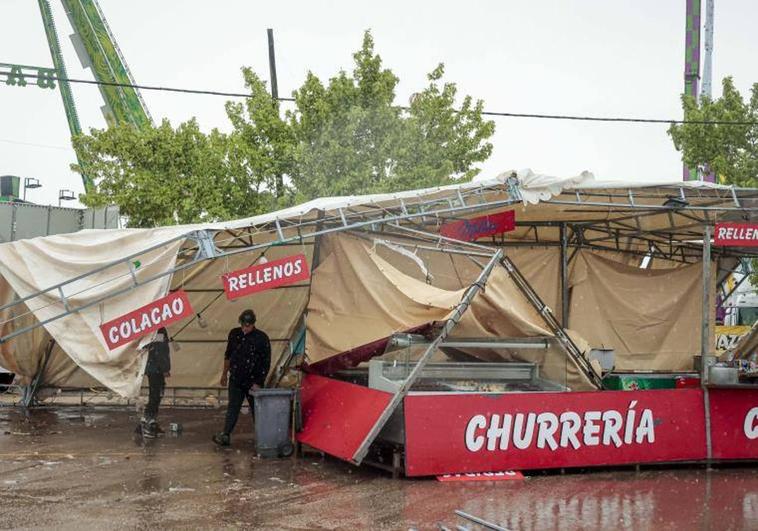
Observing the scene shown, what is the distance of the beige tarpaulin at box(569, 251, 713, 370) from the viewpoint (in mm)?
19219

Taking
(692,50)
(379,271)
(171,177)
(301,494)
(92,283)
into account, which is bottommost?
(301,494)

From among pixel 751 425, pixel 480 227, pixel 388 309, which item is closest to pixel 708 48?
pixel 480 227

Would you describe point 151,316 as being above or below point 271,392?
above

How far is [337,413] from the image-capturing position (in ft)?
39.8

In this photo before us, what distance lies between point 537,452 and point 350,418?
93.8 inches

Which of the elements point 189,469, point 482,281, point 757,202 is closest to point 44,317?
point 189,469

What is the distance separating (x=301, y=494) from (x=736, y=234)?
7.27 m

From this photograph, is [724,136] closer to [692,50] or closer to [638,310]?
[692,50]

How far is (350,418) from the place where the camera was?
11648mm

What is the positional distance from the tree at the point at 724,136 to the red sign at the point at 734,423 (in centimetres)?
1608

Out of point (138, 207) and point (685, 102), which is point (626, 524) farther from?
point (685, 102)

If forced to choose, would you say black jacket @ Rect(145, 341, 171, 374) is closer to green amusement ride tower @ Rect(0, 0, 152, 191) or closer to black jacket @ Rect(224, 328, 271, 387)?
black jacket @ Rect(224, 328, 271, 387)

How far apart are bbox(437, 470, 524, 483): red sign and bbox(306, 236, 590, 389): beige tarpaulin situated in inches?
70.7

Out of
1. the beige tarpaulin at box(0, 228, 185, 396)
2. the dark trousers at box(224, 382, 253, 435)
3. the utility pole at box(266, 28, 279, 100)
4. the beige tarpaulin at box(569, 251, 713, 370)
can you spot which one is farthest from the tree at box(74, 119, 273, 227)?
the dark trousers at box(224, 382, 253, 435)
